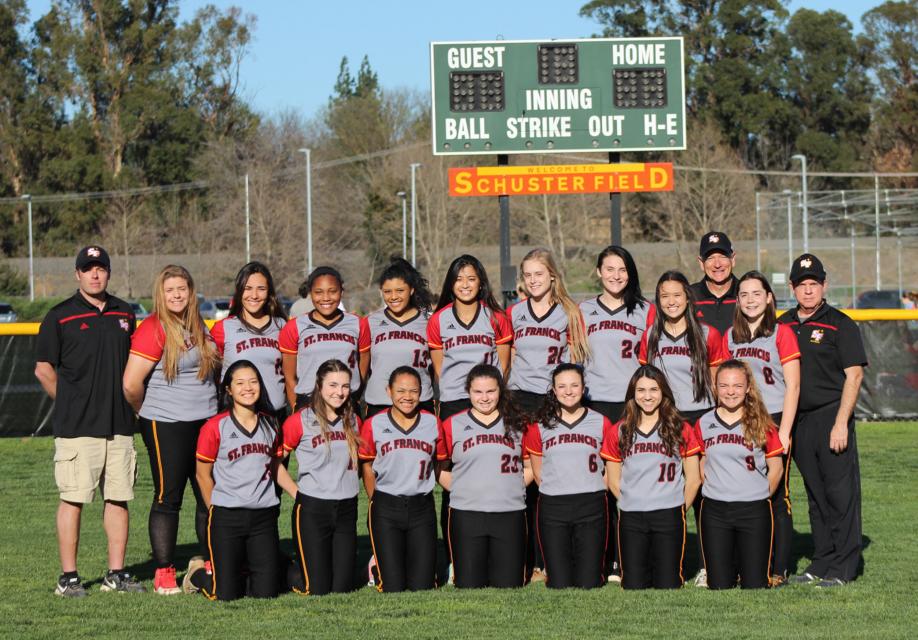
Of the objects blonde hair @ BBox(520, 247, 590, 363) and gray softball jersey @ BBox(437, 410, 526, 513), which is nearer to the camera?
gray softball jersey @ BBox(437, 410, 526, 513)

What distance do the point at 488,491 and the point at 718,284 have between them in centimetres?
176

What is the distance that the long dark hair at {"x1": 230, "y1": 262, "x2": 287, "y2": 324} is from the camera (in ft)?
21.3

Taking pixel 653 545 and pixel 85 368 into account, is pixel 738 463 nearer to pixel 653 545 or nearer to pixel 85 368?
pixel 653 545

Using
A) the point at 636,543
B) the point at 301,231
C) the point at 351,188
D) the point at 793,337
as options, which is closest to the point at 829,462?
the point at 793,337

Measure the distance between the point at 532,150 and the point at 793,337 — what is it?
828 cm

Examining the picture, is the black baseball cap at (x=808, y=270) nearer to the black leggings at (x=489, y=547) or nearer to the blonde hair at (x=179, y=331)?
the black leggings at (x=489, y=547)

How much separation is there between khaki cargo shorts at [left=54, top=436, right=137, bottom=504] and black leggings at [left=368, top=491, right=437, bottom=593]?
4.30 feet

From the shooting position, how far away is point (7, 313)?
119ft

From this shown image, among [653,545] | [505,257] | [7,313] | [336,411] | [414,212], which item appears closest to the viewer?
[653,545]

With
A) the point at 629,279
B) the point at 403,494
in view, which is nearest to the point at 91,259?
the point at 403,494

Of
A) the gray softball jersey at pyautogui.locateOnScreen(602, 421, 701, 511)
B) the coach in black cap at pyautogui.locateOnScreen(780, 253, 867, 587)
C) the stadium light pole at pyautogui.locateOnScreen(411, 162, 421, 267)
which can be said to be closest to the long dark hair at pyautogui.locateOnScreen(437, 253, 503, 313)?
the gray softball jersey at pyautogui.locateOnScreen(602, 421, 701, 511)

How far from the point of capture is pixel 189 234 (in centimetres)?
4994

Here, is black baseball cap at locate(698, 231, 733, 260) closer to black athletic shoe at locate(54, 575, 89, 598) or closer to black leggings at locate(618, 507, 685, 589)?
black leggings at locate(618, 507, 685, 589)

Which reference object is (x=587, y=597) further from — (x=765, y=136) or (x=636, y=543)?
(x=765, y=136)
